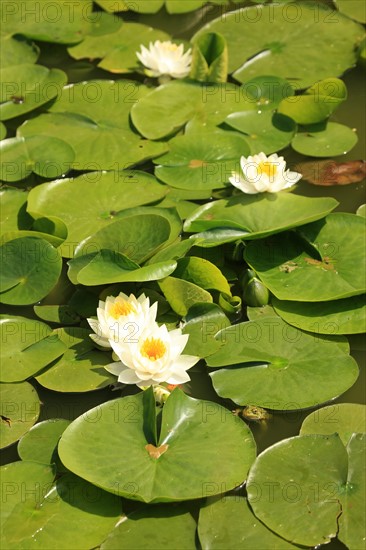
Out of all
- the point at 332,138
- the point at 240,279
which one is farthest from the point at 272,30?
the point at 240,279

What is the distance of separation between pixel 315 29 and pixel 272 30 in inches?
10.9

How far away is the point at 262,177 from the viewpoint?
3355 millimetres

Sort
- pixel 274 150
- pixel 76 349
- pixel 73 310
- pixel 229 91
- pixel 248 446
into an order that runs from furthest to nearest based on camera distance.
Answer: pixel 229 91 < pixel 274 150 < pixel 73 310 < pixel 76 349 < pixel 248 446

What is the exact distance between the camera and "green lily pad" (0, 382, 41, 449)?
2738mm

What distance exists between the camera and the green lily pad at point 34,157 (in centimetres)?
383

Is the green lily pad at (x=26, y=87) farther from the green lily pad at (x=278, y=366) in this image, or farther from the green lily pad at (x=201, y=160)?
the green lily pad at (x=278, y=366)

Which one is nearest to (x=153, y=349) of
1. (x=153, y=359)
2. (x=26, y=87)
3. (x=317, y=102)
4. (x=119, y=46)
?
(x=153, y=359)

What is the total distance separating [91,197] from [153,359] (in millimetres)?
1255

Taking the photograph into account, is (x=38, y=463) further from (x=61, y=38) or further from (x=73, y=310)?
(x=61, y=38)

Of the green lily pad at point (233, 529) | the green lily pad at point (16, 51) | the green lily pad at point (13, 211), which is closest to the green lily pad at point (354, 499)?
the green lily pad at point (233, 529)

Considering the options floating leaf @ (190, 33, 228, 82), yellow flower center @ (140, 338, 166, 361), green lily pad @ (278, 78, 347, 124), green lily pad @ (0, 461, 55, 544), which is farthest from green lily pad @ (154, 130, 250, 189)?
green lily pad @ (0, 461, 55, 544)

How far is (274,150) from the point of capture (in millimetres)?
3852

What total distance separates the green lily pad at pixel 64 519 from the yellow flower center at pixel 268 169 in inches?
65.3

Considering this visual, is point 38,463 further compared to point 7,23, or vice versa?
point 7,23
